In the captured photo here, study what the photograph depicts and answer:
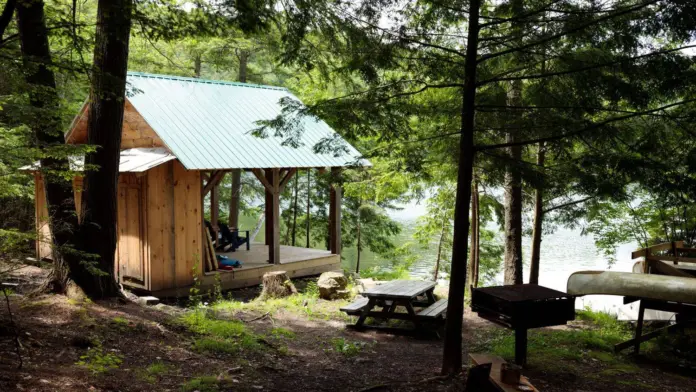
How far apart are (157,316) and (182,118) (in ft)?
18.1

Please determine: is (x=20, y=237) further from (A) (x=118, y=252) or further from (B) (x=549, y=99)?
(A) (x=118, y=252)

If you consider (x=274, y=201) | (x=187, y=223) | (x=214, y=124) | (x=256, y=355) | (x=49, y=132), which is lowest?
(x=256, y=355)

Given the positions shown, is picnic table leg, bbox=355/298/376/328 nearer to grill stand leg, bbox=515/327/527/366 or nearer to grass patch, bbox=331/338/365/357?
grass patch, bbox=331/338/365/357

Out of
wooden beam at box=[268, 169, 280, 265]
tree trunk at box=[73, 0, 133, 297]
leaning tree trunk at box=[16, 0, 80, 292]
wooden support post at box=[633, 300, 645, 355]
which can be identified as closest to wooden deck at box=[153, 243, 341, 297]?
wooden beam at box=[268, 169, 280, 265]

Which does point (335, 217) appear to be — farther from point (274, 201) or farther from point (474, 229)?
point (474, 229)

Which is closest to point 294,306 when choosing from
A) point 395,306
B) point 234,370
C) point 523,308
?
point 395,306

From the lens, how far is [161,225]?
10.6m

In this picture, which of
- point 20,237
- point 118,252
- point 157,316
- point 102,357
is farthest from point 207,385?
point 118,252

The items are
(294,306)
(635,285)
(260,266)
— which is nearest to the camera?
(635,285)

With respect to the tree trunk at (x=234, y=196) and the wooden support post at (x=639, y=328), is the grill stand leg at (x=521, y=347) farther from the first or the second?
the tree trunk at (x=234, y=196)

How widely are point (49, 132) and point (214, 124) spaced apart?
6.08 metres

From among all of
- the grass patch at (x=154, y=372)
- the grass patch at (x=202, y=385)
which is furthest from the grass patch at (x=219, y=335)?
the grass patch at (x=202, y=385)

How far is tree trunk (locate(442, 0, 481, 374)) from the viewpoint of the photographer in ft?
18.1

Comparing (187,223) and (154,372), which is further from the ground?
(187,223)
